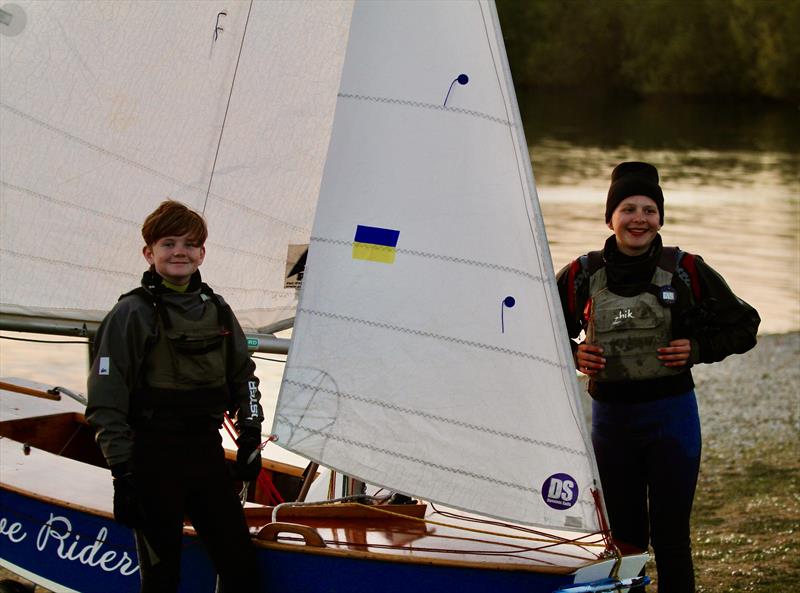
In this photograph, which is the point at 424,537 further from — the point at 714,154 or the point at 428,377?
the point at 714,154

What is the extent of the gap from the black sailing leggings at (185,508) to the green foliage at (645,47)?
5150 cm

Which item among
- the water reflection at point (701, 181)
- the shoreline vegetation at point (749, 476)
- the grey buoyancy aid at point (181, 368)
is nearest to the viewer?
the grey buoyancy aid at point (181, 368)

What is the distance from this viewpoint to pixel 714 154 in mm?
35531

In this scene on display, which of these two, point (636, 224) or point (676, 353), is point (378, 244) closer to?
point (636, 224)

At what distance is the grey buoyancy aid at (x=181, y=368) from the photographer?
3785 mm

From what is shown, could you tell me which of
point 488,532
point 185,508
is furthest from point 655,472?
point 185,508

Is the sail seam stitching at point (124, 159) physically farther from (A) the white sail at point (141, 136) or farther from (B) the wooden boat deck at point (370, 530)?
(B) the wooden boat deck at point (370, 530)

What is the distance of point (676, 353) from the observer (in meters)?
4.09

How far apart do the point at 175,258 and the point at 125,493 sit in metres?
0.69

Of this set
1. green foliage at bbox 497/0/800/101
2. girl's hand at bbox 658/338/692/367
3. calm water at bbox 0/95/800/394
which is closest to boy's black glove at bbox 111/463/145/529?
girl's hand at bbox 658/338/692/367

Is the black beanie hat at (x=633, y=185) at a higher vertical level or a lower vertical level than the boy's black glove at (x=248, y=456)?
higher

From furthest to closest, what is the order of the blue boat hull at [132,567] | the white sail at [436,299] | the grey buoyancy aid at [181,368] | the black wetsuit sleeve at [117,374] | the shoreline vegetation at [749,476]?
the shoreline vegetation at [749,476], the white sail at [436,299], the blue boat hull at [132,567], the grey buoyancy aid at [181,368], the black wetsuit sleeve at [117,374]

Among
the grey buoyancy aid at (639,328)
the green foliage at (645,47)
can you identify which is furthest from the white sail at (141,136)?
the green foliage at (645,47)

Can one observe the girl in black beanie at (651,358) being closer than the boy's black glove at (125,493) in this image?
No
